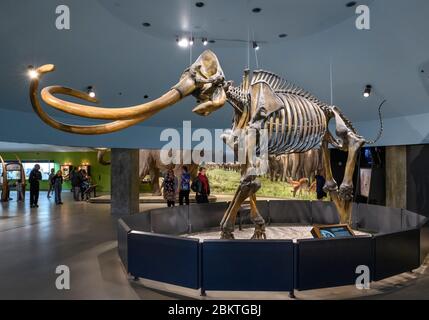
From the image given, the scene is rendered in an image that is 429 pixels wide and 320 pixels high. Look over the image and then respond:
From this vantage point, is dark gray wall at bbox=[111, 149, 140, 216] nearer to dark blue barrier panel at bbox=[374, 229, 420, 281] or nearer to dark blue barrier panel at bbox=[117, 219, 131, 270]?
dark blue barrier panel at bbox=[117, 219, 131, 270]

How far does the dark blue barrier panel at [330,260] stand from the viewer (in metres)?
3.53

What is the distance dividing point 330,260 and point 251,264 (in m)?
0.91

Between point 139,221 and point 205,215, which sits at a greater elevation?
point 139,221

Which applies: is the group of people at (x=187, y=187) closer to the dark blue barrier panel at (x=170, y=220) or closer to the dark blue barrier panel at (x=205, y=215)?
the dark blue barrier panel at (x=205, y=215)

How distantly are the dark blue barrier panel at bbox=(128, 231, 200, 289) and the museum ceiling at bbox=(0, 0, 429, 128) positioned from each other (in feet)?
12.0

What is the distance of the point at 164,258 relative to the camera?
12.4 feet

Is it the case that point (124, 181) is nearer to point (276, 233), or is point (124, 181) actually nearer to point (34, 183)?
point (34, 183)

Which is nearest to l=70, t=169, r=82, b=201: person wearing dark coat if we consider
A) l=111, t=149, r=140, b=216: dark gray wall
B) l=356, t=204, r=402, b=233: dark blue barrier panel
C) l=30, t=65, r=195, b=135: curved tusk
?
l=111, t=149, r=140, b=216: dark gray wall

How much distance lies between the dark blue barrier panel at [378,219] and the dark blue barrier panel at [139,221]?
4654mm

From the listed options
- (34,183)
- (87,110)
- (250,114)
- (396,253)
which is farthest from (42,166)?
(396,253)

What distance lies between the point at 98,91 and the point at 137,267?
5147 mm

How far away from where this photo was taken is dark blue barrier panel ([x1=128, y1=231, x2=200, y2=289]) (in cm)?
362

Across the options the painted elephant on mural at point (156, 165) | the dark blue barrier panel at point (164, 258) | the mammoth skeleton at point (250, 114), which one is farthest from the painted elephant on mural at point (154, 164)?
the dark blue barrier panel at point (164, 258)
